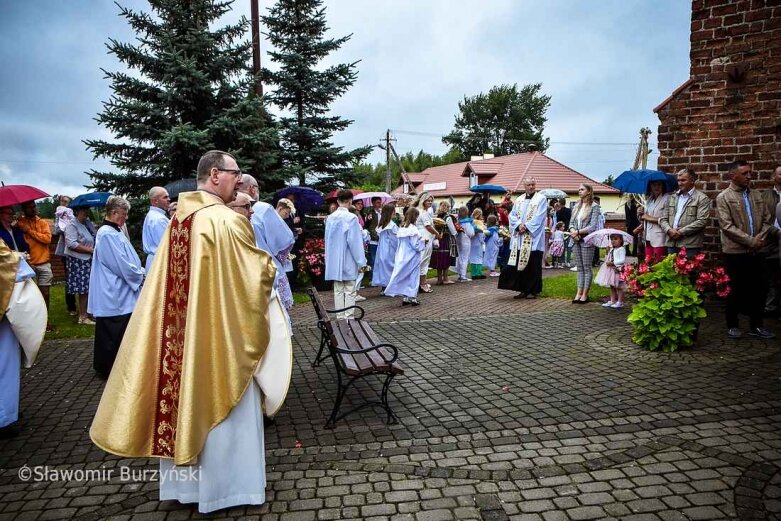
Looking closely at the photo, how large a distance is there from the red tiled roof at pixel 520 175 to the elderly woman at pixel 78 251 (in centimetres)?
3111

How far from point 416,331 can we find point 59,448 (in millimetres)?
4813

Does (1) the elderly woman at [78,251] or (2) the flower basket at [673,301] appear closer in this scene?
(2) the flower basket at [673,301]

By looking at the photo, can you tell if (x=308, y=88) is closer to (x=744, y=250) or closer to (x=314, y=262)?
(x=314, y=262)

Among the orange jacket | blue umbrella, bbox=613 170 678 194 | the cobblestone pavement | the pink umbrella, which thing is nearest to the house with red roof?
the pink umbrella

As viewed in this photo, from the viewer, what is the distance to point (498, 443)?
4.02 metres

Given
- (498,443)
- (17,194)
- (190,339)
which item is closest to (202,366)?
(190,339)

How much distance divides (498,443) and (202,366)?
2342mm

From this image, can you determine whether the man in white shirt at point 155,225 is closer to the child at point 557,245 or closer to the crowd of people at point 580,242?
the crowd of people at point 580,242

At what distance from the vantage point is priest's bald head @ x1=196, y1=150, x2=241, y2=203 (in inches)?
130

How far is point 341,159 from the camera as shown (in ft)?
47.3

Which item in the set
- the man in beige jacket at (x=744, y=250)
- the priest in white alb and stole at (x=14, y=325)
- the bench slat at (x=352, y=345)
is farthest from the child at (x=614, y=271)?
the priest in white alb and stole at (x=14, y=325)

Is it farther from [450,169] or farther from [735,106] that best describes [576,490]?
[450,169]

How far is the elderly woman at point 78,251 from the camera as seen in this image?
27.4 ft

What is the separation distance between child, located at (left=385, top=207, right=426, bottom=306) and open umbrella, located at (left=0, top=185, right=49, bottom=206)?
233 inches
